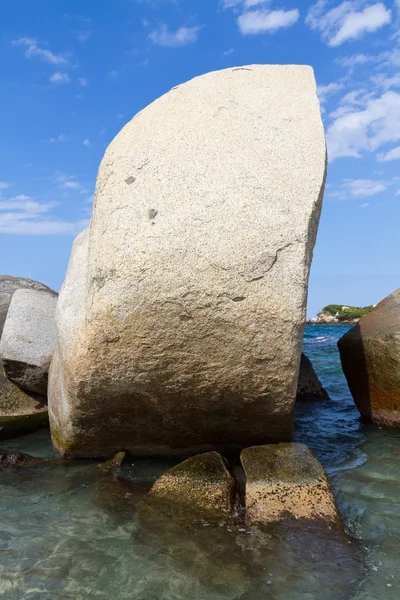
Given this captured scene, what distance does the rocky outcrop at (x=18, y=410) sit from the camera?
6414 mm

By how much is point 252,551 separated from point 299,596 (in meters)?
0.47

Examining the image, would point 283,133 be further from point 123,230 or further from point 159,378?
point 159,378

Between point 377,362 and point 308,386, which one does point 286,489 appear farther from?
point 308,386

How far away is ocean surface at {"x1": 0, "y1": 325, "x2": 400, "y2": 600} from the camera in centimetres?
311

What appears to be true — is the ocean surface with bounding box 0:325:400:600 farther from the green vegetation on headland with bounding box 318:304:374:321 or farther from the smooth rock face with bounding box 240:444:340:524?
the green vegetation on headland with bounding box 318:304:374:321

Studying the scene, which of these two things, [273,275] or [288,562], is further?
[273,275]

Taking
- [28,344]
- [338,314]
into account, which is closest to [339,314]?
[338,314]

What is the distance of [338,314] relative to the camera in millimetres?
54531

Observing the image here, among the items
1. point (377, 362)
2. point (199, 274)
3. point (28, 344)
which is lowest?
point (377, 362)

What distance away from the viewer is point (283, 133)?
4652 millimetres

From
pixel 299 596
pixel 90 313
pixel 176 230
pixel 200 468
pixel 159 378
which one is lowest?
pixel 299 596

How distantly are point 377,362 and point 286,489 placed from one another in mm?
2669

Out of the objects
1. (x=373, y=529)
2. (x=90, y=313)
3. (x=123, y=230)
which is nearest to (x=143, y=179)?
(x=123, y=230)

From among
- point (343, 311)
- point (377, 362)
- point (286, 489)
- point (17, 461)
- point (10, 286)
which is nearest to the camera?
point (286, 489)
